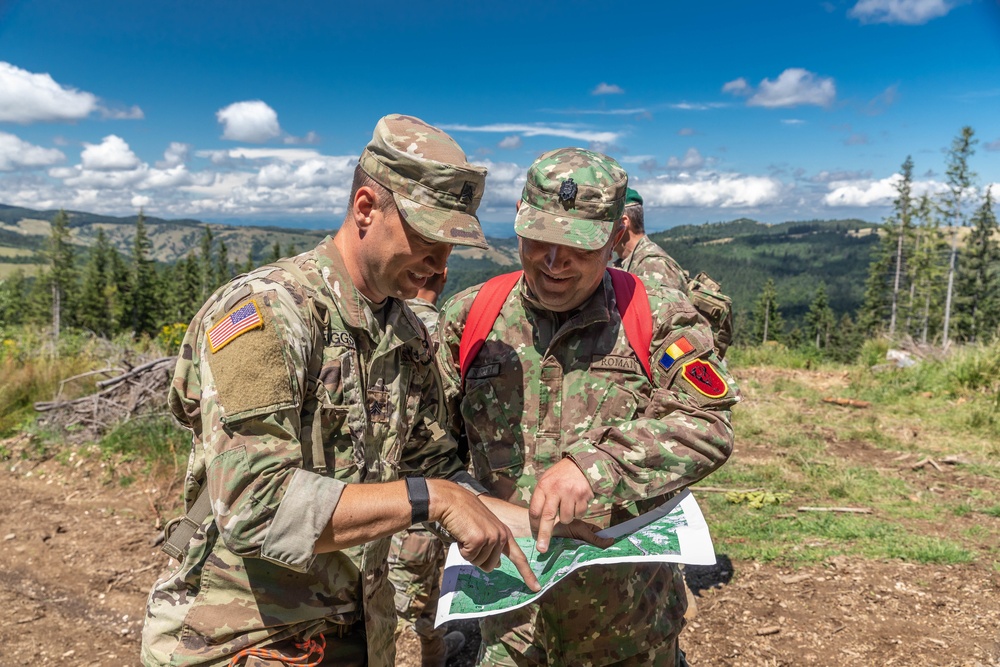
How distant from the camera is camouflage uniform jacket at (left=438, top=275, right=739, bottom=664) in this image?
2.19 metres

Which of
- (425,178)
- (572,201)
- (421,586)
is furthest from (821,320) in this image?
(425,178)

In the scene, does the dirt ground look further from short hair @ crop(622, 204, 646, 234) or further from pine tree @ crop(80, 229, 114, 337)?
pine tree @ crop(80, 229, 114, 337)

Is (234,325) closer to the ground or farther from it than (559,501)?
farther from it

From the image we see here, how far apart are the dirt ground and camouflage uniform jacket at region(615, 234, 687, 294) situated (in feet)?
6.79

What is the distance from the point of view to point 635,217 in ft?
17.3

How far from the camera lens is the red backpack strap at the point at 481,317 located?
7.78ft

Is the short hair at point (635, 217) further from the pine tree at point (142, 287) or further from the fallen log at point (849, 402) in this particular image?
the pine tree at point (142, 287)

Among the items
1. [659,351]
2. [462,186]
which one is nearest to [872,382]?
[659,351]

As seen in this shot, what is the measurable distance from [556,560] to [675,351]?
739 mm

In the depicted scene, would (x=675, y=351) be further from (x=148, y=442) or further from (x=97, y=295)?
(x=97, y=295)

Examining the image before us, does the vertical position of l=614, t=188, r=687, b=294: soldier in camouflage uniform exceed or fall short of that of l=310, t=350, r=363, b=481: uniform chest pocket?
it exceeds it

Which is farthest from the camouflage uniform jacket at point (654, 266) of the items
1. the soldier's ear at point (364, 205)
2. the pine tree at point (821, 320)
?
the pine tree at point (821, 320)

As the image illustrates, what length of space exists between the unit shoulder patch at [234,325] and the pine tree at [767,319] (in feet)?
286

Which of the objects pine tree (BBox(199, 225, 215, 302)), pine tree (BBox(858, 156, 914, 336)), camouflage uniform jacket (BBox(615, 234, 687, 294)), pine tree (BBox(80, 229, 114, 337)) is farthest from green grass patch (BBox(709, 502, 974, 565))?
pine tree (BBox(199, 225, 215, 302))
